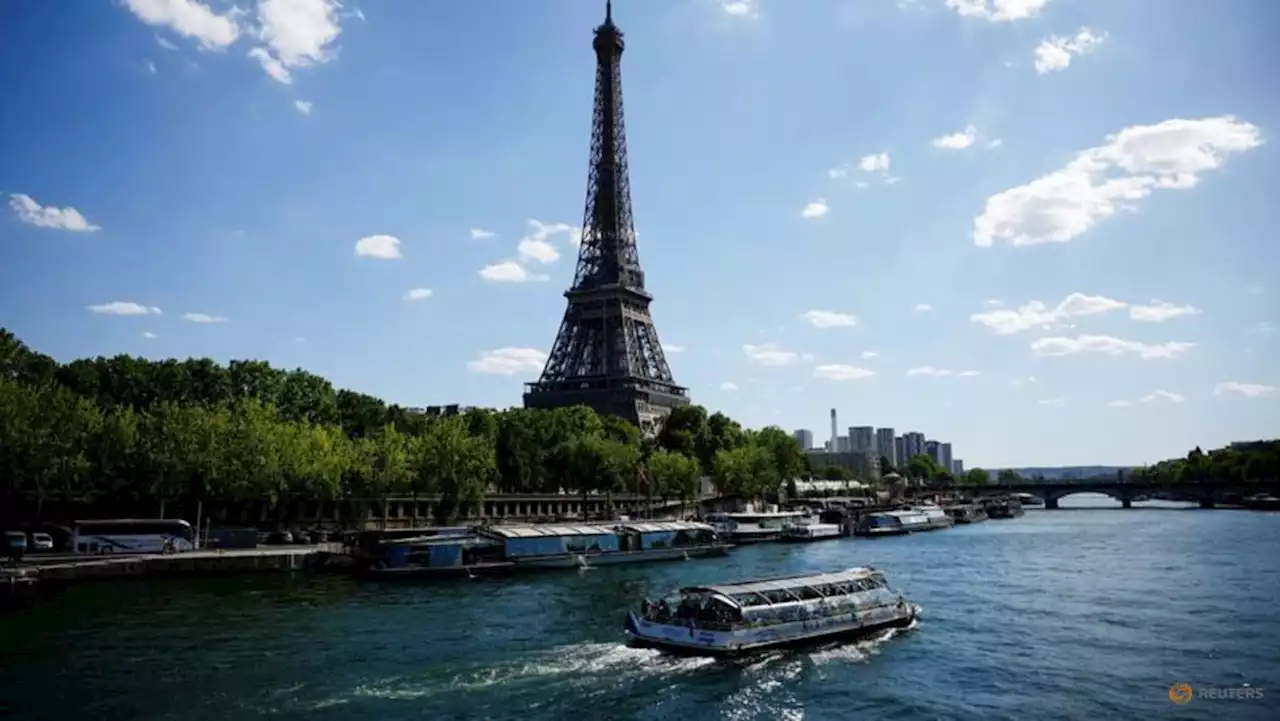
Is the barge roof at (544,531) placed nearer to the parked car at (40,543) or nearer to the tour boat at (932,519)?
the parked car at (40,543)

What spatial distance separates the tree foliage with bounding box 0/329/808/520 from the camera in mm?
70938

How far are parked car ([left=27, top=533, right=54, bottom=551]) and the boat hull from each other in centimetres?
4785

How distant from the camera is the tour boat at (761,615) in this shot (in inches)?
1473

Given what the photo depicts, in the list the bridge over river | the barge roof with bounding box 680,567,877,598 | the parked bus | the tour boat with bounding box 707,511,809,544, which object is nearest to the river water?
the barge roof with bounding box 680,567,877,598

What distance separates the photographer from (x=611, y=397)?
155250mm

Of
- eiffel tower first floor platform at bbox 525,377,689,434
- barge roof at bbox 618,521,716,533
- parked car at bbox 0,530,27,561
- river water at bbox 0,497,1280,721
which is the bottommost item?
river water at bbox 0,497,1280,721

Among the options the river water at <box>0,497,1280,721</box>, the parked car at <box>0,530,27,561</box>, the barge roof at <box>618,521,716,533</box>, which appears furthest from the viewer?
the barge roof at <box>618,521,716,533</box>

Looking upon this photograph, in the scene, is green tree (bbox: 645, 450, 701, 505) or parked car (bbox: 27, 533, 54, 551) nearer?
parked car (bbox: 27, 533, 54, 551)

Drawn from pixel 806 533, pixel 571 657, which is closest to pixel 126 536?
pixel 571 657

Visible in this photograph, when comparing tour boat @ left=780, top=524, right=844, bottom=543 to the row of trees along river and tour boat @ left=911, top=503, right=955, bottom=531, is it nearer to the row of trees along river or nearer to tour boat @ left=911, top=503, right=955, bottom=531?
tour boat @ left=911, top=503, right=955, bottom=531

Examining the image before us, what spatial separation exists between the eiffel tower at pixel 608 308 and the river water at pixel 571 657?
323ft

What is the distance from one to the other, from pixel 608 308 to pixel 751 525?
70491 millimetres

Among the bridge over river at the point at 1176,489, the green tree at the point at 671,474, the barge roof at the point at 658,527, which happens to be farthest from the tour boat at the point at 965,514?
the barge roof at the point at 658,527

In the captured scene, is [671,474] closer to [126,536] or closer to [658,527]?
[658,527]
